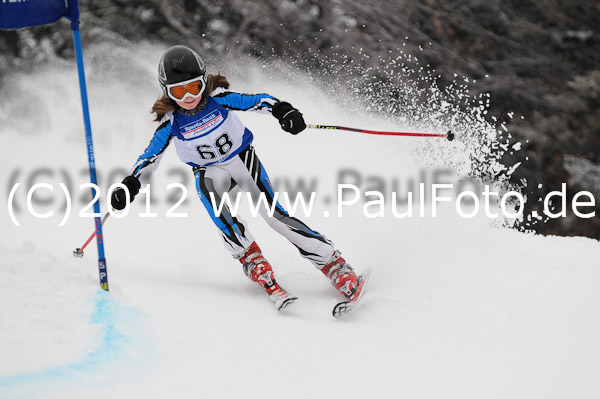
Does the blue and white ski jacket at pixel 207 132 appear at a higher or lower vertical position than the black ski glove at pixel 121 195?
higher

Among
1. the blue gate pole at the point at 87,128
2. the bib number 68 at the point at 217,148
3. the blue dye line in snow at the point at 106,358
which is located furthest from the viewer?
the bib number 68 at the point at 217,148

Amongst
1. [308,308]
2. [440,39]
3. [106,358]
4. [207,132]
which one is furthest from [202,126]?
[440,39]

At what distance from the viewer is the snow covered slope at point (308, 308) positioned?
7.13 feet

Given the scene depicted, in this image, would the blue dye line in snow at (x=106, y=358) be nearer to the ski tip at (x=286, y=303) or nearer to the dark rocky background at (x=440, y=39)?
the ski tip at (x=286, y=303)

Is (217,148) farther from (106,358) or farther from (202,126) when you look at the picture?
(106,358)

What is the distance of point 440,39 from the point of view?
8.70 m

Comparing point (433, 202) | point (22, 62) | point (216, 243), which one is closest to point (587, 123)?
point (433, 202)

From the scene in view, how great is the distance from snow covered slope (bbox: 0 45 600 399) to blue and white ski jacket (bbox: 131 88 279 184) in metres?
0.80

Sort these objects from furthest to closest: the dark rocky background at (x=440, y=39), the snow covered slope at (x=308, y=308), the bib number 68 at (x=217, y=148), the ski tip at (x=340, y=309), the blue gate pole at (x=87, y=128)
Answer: the dark rocky background at (x=440, y=39) → the bib number 68 at (x=217, y=148) → the ski tip at (x=340, y=309) → the blue gate pole at (x=87, y=128) → the snow covered slope at (x=308, y=308)

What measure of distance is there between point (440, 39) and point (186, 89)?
6616 mm

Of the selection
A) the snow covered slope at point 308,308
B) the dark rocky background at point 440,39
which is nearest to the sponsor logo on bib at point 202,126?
the snow covered slope at point 308,308

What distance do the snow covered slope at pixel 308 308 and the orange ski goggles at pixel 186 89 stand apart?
1.12 m

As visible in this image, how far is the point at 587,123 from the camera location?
274 inches

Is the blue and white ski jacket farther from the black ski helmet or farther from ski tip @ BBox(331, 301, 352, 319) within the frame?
ski tip @ BBox(331, 301, 352, 319)
